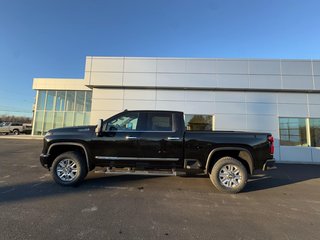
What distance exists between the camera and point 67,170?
5.65 m

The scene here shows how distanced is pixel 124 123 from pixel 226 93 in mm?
7725

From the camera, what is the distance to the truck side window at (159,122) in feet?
18.9

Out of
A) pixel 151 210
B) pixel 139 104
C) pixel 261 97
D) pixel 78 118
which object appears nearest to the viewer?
pixel 151 210

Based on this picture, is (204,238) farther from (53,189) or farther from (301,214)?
(53,189)

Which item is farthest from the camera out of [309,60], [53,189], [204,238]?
[309,60]

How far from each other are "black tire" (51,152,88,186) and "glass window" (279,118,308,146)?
35.0ft

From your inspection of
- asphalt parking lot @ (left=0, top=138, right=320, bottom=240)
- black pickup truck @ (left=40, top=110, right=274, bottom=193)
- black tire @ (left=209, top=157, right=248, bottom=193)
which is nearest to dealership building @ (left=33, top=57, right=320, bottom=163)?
asphalt parking lot @ (left=0, top=138, right=320, bottom=240)

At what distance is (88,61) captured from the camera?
12.0 metres

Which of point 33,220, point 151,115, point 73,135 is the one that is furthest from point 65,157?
point 151,115

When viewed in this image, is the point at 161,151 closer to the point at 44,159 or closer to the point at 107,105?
the point at 44,159

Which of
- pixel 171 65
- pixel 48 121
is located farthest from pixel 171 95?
pixel 48 121

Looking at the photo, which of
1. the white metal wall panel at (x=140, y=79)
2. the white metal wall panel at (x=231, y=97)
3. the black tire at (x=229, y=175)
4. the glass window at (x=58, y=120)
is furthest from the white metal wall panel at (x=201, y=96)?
the glass window at (x=58, y=120)

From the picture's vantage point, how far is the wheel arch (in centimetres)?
553

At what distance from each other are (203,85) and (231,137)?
21.2 feet
